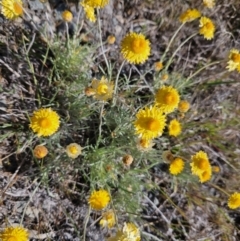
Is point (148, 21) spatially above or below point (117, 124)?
above

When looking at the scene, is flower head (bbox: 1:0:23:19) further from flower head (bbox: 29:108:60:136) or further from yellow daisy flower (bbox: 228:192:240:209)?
yellow daisy flower (bbox: 228:192:240:209)

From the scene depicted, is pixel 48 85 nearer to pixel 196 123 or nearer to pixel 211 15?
pixel 196 123

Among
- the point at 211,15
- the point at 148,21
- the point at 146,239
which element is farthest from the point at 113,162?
the point at 211,15

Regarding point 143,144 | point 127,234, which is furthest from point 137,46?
point 127,234

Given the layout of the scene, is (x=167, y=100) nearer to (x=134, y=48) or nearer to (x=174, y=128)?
(x=134, y=48)

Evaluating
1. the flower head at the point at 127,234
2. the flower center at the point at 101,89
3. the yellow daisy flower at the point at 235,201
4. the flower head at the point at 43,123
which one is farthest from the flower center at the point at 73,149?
the yellow daisy flower at the point at 235,201

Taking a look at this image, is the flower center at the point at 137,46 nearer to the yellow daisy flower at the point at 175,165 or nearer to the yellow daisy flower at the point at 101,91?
the yellow daisy flower at the point at 101,91

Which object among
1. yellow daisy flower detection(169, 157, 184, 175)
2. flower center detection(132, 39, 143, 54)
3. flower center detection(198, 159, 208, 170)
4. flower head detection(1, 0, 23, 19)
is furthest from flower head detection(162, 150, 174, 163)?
flower head detection(1, 0, 23, 19)
